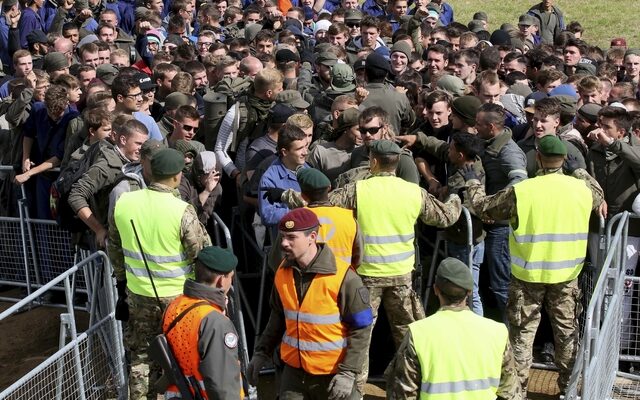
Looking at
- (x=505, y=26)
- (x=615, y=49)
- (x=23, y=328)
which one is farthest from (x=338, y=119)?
(x=505, y=26)

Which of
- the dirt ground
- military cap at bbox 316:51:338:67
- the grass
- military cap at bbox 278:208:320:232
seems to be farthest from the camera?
the grass

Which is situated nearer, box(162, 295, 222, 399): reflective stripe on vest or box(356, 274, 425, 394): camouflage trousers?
box(162, 295, 222, 399): reflective stripe on vest

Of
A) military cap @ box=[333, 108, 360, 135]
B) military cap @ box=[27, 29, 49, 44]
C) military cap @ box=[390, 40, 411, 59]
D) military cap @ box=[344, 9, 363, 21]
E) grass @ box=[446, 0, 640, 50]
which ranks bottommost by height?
military cap @ box=[333, 108, 360, 135]

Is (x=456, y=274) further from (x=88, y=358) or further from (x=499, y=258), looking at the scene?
(x=88, y=358)

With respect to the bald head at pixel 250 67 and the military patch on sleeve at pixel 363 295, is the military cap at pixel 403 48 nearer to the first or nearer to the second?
the bald head at pixel 250 67

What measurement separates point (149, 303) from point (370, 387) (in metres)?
2.23

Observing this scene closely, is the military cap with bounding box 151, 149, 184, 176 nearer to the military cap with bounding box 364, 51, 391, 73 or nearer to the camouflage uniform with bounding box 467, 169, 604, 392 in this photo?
the camouflage uniform with bounding box 467, 169, 604, 392

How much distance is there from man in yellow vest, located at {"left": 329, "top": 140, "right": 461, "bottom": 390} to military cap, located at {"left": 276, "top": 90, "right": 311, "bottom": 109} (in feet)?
5.67

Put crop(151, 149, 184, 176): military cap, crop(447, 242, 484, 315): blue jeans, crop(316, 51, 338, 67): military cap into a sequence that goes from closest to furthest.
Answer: crop(151, 149, 184, 176): military cap
crop(447, 242, 484, 315): blue jeans
crop(316, 51, 338, 67): military cap

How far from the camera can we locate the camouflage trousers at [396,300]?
7637 millimetres

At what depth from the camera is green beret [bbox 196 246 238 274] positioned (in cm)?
594

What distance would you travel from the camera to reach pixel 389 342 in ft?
29.3

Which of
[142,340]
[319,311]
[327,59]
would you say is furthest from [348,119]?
[327,59]

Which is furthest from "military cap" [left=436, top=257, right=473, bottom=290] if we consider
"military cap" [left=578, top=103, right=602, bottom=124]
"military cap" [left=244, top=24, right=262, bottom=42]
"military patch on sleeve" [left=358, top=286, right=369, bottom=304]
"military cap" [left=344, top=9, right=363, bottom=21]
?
"military cap" [left=344, top=9, right=363, bottom=21]
